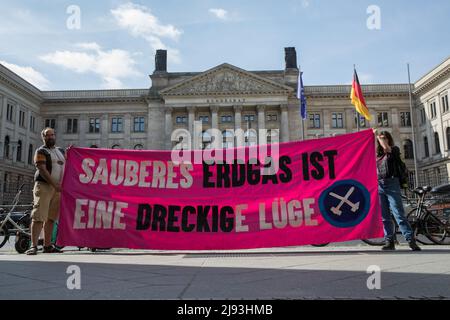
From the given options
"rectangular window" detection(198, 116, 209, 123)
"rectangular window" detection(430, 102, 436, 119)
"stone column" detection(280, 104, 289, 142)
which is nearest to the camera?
"rectangular window" detection(430, 102, 436, 119)

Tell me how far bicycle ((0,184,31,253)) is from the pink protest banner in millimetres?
1539

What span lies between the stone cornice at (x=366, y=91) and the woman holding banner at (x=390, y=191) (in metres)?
45.3

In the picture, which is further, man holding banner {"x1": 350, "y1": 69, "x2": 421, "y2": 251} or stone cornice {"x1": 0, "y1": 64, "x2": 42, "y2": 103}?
stone cornice {"x1": 0, "y1": 64, "x2": 42, "y2": 103}

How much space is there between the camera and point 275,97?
49625mm

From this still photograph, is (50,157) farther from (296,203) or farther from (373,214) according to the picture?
(373,214)

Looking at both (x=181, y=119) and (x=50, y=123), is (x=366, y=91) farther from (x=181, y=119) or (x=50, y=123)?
(x=50, y=123)

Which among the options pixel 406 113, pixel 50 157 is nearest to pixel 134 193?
pixel 50 157

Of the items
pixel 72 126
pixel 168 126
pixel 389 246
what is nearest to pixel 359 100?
pixel 389 246

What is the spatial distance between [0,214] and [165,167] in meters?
4.66

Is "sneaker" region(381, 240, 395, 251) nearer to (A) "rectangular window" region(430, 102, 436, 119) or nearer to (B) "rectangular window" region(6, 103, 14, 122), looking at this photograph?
(A) "rectangular window" region(430, 102, 436, 119)

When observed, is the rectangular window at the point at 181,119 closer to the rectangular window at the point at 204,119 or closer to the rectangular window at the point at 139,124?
the rectangular window at the point at 204,119

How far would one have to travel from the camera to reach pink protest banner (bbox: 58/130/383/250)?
19.4ft

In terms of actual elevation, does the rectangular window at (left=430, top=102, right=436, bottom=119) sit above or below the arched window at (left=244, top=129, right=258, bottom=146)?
above

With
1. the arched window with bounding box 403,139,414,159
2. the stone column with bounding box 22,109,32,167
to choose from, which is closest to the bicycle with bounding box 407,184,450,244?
the arched window with bounding box 403,139,414,159
